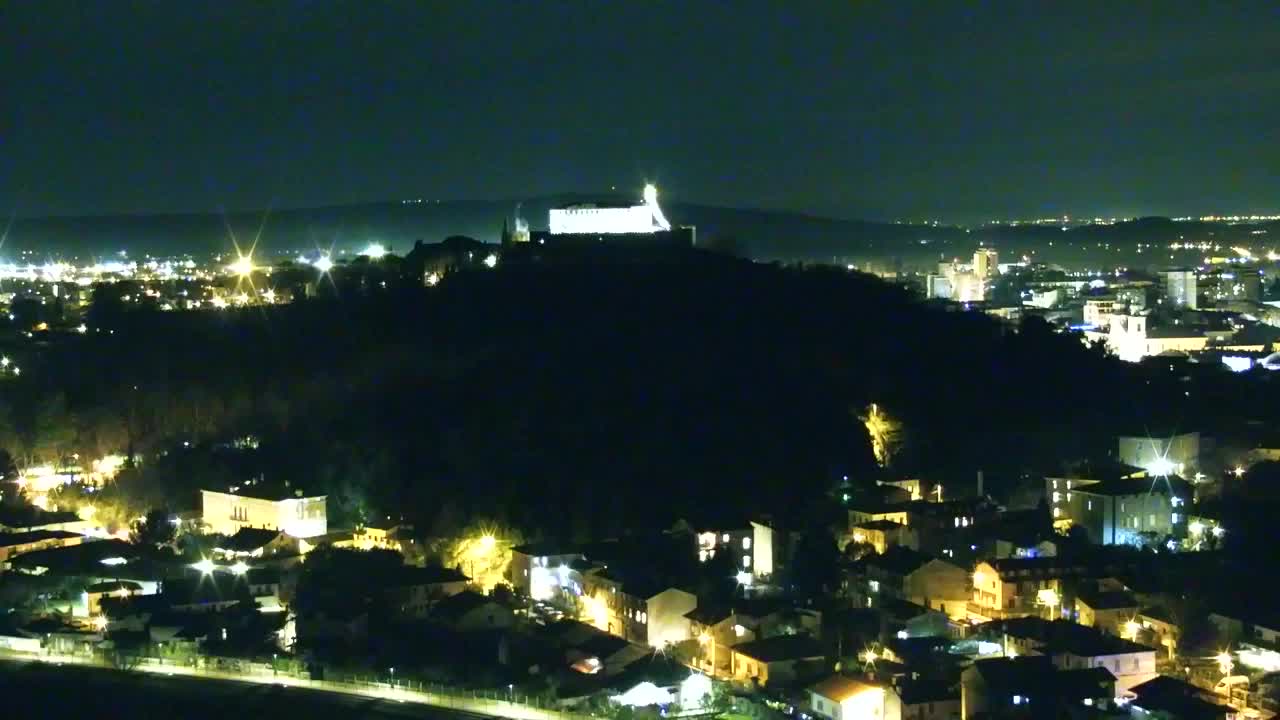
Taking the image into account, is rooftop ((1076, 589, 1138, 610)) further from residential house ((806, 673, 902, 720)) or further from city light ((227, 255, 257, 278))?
city light ((227, 255, 257, 278))

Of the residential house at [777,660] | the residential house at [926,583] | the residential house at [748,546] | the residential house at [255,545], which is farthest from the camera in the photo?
the residential house at [255,545]

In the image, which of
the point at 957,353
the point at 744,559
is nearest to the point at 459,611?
the point at 744,559

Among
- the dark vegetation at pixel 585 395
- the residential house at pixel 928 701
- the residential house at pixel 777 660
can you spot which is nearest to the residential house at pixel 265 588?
the dark vegetation at pixel 585 395

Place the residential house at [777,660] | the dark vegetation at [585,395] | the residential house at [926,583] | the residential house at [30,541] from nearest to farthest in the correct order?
the residential house at [777,660] < the residential house at [926,583] < the residential house at [30,541] < the dark vegetation at [585,395]

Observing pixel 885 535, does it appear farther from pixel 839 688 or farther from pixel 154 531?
pixel 154 531

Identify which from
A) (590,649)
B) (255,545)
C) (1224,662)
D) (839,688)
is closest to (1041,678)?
(839,688)

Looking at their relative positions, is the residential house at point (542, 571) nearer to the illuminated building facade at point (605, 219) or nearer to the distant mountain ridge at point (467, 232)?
the illuminated building facade at point (605, 219)
